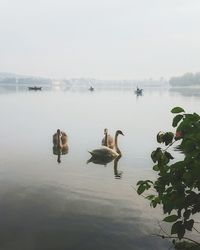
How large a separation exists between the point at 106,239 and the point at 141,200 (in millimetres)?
4638

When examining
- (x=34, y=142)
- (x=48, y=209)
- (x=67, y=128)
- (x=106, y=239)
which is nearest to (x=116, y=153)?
(x=34, y=142)

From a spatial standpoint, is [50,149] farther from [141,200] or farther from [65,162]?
[141,200]

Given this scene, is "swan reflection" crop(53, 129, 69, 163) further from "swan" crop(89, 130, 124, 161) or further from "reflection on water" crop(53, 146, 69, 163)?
"swan" crop(89, 130, 124, 161)

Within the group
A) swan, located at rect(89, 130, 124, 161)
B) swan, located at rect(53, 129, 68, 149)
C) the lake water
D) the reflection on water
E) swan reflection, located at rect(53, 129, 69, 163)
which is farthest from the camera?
swan, located at rect(53, 129, 68, 149)

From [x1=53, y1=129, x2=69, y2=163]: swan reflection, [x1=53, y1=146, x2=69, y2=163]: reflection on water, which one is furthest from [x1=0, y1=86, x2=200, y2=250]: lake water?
[x1=53, y1=129, x2=69, y2=163]: swan reflection

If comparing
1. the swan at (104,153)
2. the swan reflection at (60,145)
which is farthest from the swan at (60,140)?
the swan at (104,153)

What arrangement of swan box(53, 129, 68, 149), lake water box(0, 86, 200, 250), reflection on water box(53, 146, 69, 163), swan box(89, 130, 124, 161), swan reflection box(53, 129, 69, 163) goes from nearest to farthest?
lake water box(0, 86, 200, 250) < swan box(89, 130, 124, 161) < reflection on water box(53, 146, 69, 163) < swan reflection box(53, 129, 69, 163) < swan box(53, 129, 68, 149)

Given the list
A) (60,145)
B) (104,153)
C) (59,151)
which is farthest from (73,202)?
(60,145)

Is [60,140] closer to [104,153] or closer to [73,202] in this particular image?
[104,153]

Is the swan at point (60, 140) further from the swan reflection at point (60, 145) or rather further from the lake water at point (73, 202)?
the lake water at point (73, 202)

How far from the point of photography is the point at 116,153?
27.2 meters

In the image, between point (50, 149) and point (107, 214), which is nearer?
point (107, 214)

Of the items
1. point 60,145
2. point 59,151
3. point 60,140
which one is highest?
point 60,140

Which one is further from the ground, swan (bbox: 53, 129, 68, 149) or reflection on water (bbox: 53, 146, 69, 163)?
swan (bbox: 53, 129, 68, 149)
